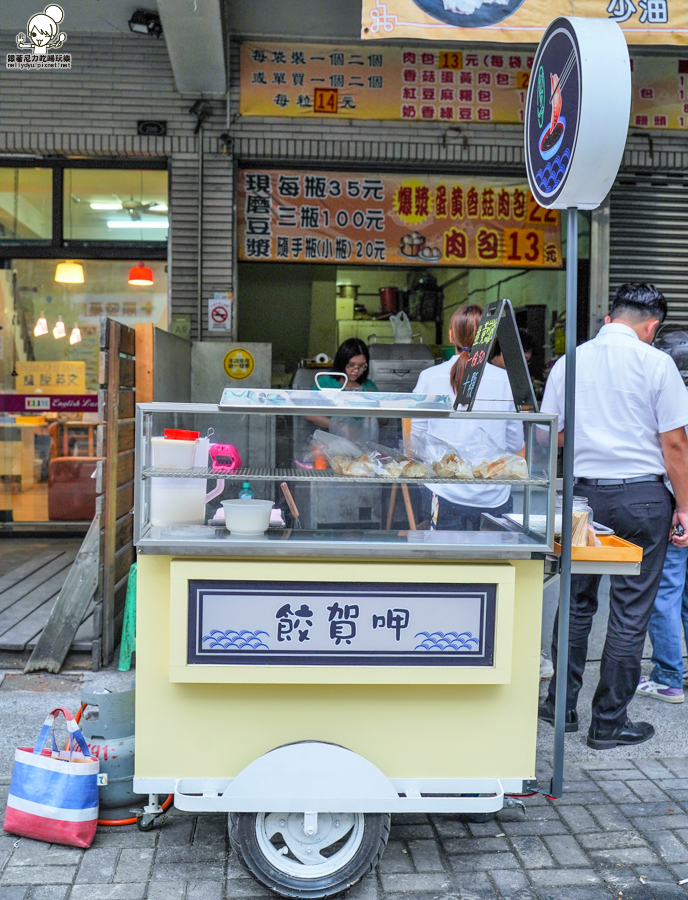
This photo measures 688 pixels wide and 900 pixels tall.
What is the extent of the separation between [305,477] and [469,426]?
4.01 ft

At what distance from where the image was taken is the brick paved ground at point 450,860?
2664 millimetres

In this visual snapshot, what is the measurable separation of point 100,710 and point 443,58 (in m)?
6.19

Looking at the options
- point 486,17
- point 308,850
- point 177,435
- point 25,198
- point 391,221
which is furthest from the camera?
point 391,221

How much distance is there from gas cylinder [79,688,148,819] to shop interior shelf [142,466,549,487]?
35.7 inches

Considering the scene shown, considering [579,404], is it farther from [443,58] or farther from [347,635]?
[443,58]

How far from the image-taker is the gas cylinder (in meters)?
3.02

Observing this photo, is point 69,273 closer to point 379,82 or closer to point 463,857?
point 379,82

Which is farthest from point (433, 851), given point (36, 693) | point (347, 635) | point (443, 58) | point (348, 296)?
point (443, 58)

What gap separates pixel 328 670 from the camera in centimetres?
272

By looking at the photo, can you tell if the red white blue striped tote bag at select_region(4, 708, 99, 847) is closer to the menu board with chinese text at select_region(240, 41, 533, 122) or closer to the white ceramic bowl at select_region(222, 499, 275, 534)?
the white ceramic bowl at select_region(222, 499, 275, 534)

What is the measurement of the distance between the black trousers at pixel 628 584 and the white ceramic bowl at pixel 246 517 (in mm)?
1549

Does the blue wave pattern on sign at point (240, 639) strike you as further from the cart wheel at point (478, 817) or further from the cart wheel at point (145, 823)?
the cart wheel at point (478, 817)

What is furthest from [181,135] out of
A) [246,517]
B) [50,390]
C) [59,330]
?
[246,517]

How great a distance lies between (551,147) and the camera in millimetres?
3092
